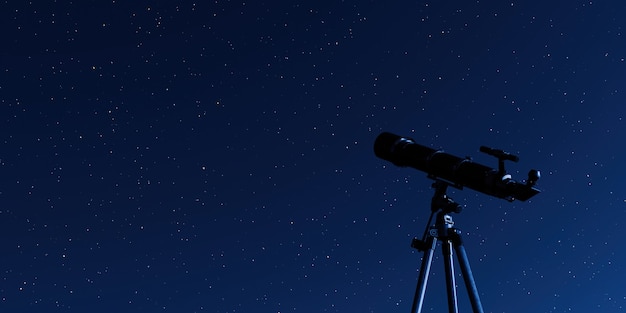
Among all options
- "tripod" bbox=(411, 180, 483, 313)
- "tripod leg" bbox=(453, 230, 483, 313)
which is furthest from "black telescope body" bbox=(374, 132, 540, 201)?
"tripod leg" bbox=(453, 230, 483, 313)

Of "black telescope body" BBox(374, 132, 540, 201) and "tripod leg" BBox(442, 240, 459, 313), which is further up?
"black telescope body" BBox(374, 132, 540, 201)

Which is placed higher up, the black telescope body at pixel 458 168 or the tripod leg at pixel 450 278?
the black telescope body at pixel 458 168

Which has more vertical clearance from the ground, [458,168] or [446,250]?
[458,168]

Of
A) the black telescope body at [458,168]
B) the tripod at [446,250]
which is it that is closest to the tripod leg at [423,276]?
the tripod at [446,250]

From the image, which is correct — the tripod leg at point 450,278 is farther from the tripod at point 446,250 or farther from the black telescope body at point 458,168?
the black telescope body at point 458,168

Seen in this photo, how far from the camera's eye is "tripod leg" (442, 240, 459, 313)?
96.0 inches

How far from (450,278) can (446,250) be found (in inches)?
4.5

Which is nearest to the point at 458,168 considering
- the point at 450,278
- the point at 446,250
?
the point at 446,250

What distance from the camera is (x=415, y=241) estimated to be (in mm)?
2541

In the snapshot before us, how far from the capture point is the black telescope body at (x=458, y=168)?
8.23 ft

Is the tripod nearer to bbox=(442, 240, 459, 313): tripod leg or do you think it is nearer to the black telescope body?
bbox=(442, 240, 459, 313): tripod leg

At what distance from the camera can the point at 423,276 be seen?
97.0 inches

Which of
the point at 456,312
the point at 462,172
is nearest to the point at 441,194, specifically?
the point at 462,172

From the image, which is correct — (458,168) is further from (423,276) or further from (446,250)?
(423,276)
